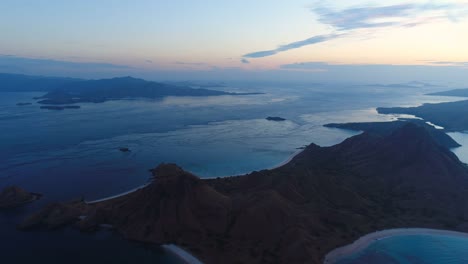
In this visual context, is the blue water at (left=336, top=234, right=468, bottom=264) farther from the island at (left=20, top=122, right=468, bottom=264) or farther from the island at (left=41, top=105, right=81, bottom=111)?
the island at (left=41, top=105, right=81, bottom=111)

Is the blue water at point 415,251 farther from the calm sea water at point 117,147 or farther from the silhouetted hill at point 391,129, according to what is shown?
the silhouetted hill at point 391,129

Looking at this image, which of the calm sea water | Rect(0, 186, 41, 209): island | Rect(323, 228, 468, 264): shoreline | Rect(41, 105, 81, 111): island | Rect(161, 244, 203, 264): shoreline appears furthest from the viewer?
Rect(41, 105, 81, 111): island

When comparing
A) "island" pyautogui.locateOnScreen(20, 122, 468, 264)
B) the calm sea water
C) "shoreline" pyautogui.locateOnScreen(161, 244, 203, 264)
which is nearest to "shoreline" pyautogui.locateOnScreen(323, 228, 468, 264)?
"island" pyautogui.locateOnScreen(20, 122, 468, 264)

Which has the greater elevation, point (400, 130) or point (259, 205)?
point (400, 130)

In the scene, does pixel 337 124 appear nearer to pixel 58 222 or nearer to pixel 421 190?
pixel 421 190

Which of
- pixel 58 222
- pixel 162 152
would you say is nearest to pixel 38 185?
pixel 58 222

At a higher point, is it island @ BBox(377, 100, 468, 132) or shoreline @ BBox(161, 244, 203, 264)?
island @ BBox(377, 100, 468, 132)
